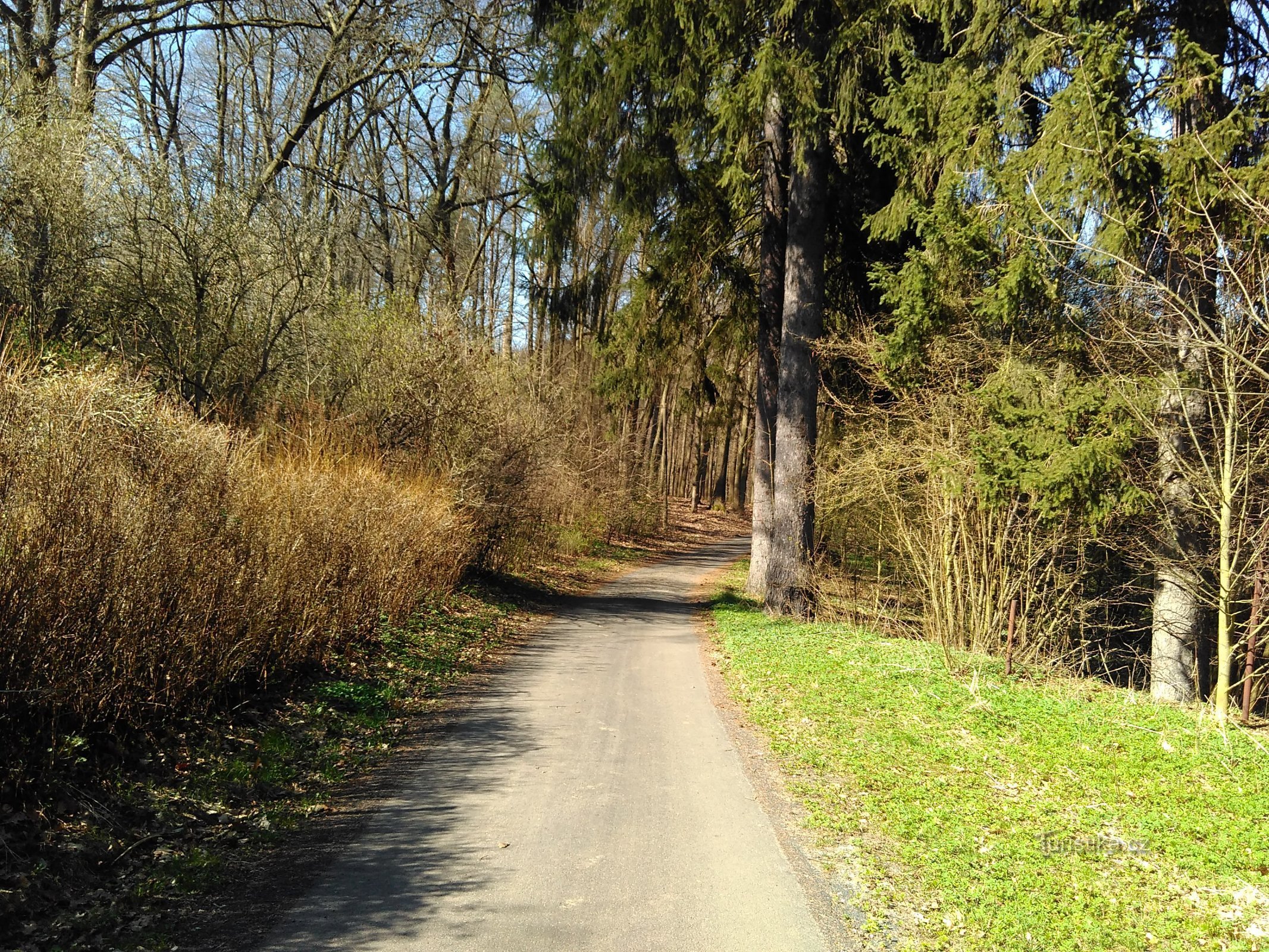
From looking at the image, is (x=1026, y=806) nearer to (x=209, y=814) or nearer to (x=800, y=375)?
(x=209, y=814)

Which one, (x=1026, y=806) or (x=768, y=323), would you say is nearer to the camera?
(x=1026, y=806)

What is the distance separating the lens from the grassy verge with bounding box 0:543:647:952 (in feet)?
12.1

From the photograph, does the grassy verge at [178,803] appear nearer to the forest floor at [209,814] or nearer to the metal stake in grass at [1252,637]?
the forest floor at [209,814]

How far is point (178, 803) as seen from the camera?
192 inches

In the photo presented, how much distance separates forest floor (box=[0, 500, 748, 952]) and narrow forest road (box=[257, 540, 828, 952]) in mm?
392

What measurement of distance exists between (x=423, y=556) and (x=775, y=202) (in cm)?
920

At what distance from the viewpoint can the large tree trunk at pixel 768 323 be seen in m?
14.5

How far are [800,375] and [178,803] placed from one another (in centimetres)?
1103

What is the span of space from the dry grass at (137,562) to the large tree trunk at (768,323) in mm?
9136

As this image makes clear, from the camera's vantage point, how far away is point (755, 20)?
12.5 m

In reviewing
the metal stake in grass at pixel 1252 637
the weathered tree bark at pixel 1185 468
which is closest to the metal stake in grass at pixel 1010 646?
the weathered tree bark at pixel 1185 468

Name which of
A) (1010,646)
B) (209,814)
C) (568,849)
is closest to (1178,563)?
(1010,646)

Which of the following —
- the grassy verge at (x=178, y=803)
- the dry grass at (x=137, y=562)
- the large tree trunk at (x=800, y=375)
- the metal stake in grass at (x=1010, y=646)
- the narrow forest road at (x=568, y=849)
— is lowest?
the narrow forest road at (x=568, y=849)

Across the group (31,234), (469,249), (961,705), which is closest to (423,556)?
(31,234)
